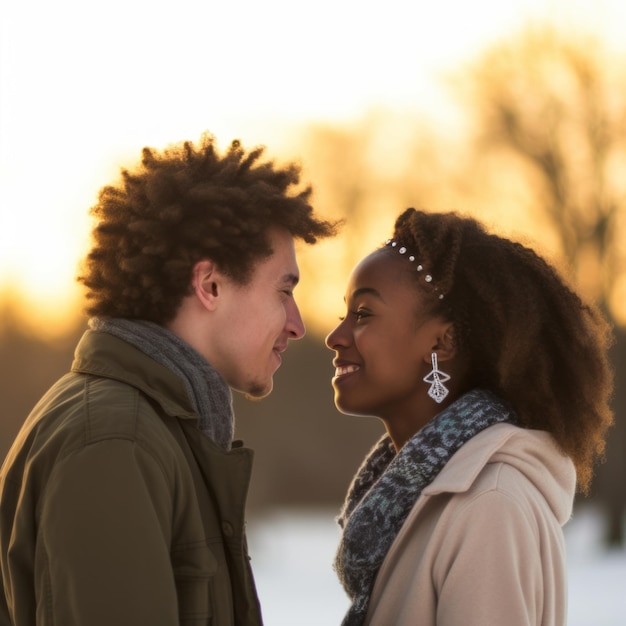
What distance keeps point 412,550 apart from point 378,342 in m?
0.69

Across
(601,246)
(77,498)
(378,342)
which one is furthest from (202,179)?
(601,246)

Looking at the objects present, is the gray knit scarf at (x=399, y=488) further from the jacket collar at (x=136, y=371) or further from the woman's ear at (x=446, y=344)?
the jacket collar at (x=136, y=371)

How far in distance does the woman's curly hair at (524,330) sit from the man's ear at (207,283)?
75 centimetres

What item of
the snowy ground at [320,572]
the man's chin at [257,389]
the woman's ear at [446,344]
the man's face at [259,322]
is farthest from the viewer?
the snowy ground at [320,572]

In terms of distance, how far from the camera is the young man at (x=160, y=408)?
8.27 ft

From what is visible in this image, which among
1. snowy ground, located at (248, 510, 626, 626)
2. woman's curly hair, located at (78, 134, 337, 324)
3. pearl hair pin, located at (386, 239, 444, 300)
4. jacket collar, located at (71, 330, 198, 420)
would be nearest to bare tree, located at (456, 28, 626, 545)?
snowy ground, located at (248, 510, 626, 626)

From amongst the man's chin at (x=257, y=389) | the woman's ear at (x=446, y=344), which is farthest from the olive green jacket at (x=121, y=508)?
the woman's ear at (x=446, y=344)

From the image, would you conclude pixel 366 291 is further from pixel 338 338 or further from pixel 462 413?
pixel 462 413

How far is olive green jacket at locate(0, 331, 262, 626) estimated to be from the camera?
2508 millimetres

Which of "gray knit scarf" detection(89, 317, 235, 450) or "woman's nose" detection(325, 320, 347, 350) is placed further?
"woman's nose" detection(325, 320, 347, 350)

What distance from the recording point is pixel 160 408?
A: 290 centimetres

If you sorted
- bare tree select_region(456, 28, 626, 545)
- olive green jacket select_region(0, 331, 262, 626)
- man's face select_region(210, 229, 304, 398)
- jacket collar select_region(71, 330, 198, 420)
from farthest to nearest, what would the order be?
1. bare tree select_region(456, 28, 626, 545)
2. man's face select_region(210, 229, 304, 398)
3. jacket collar select_region(71, 330, 198, 420)
4. olive green jacket select_region(0, 331, 262, 626)

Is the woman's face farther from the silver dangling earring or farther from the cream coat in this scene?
the cream coat

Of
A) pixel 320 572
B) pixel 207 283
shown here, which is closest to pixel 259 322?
pixel 207 283
